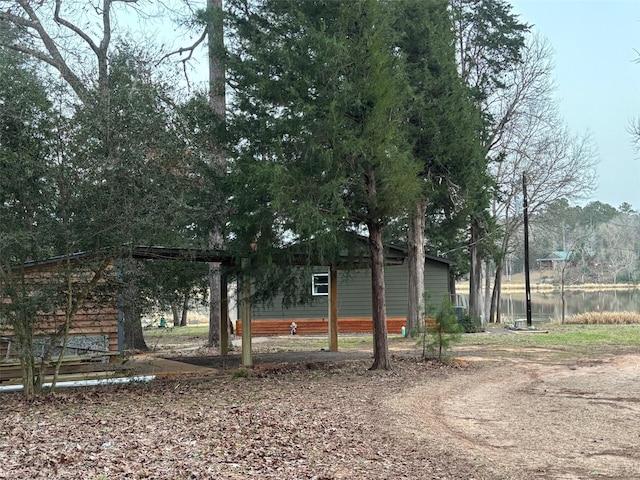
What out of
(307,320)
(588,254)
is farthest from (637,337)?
(588,254)

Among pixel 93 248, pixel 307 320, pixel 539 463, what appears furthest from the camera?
pixel 307 320

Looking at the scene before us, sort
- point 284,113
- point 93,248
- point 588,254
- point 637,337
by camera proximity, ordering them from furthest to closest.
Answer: point 588,254 < point 637,337 < point 284,113 < point 93,248

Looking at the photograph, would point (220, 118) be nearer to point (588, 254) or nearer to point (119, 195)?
point (119, 195)

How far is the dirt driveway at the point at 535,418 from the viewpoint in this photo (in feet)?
19.6

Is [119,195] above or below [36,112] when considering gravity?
below

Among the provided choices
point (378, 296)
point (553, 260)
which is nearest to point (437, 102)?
point (378, 296)

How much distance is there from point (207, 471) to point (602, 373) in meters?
9.33

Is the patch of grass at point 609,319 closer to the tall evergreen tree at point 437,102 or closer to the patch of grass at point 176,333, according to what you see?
the tall evergreen tree at point 437,102

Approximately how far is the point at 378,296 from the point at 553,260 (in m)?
61.1

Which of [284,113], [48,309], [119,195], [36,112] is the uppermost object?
[284,113]

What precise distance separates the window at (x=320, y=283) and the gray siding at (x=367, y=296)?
1.40 feet

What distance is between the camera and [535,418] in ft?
26.7

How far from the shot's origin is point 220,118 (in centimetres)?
1238

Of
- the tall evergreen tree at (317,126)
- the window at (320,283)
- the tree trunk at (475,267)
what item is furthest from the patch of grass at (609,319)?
the tall evergreen tree at (317,126)
